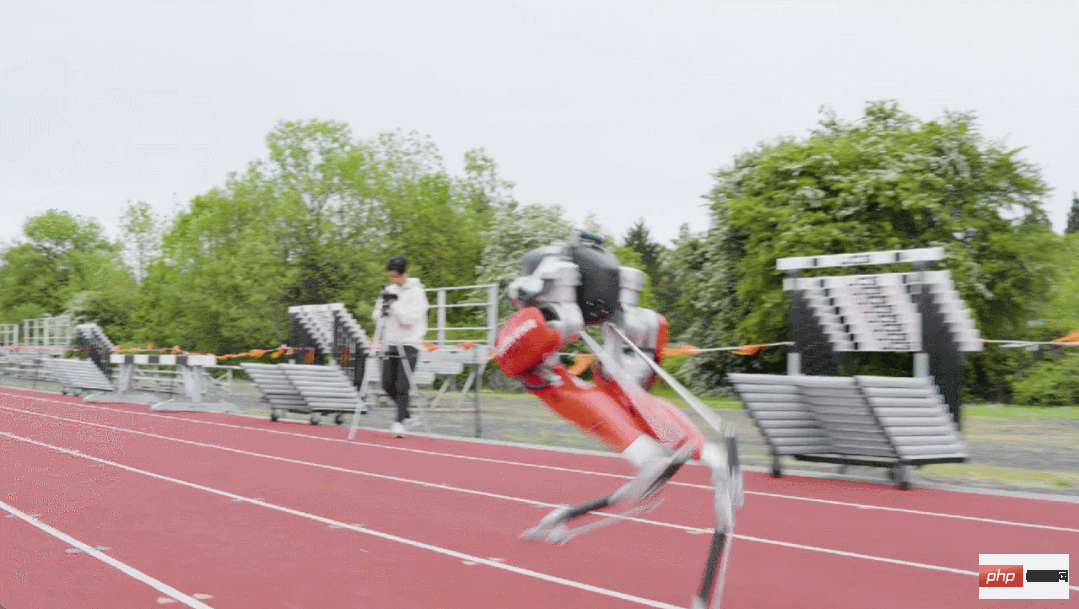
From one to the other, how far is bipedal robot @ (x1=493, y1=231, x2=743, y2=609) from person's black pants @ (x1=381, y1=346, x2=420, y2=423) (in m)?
7.92

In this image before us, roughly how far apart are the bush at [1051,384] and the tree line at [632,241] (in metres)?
0.05

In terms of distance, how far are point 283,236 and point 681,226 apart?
56.2 m

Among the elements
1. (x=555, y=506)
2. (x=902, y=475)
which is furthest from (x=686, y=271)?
(x=555, y=506)

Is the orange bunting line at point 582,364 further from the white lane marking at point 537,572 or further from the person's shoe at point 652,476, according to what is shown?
the person's shoe at point 652,476

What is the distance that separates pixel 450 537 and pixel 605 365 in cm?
184

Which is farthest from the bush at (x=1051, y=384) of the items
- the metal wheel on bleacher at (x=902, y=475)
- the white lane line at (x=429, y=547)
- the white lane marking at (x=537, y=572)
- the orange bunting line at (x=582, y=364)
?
the white lane line at (x=429, y=547)

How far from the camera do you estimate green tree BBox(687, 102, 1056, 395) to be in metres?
27.3

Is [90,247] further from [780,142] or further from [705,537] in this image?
[705,537]

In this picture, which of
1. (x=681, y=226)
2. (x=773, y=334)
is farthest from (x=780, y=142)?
(x=681, y=226)

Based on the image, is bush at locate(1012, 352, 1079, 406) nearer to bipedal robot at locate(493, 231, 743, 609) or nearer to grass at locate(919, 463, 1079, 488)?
grass at locate(919, 463, 1079, 488)

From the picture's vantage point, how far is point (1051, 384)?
26641mm

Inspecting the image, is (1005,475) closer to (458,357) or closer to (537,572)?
(537,572)

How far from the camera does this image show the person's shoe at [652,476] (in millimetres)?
4277

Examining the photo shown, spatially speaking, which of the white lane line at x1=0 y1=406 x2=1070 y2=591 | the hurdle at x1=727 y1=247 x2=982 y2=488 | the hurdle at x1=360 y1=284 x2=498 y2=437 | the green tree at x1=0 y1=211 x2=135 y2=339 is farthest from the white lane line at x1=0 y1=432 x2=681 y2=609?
the green tree at x1=0 y1=211 x2=135 y2=339
